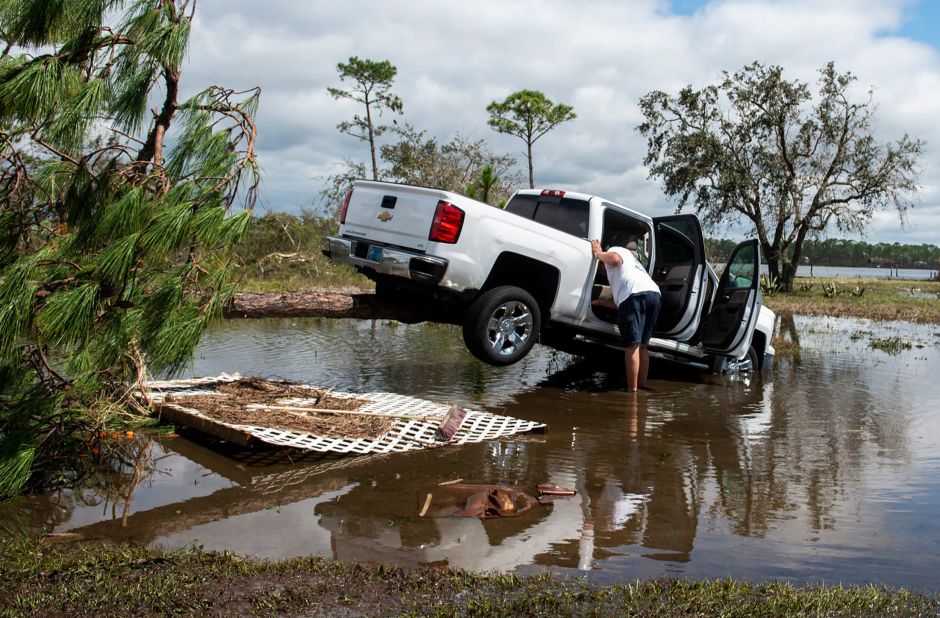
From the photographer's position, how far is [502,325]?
325 inches

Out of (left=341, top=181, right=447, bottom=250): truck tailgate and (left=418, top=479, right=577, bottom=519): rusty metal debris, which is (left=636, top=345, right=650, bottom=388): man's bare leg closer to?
(left=341, top=181, right=447, bottom=250): truck tailgate

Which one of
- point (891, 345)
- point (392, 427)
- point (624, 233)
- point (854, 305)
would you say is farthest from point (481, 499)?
point (854, 305)

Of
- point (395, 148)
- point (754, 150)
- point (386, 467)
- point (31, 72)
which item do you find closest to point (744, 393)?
point (386, 467)

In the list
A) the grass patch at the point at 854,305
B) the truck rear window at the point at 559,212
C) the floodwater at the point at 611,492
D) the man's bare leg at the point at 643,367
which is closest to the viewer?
the floodwater at the point at 611,492

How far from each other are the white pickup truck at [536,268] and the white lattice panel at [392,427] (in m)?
0.93

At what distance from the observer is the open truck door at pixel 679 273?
975cm

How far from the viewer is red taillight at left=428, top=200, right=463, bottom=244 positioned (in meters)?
7.69

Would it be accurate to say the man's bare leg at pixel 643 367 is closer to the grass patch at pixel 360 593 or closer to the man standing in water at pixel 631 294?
the man standing in water at pixel 631 294

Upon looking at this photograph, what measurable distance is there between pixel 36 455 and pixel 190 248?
1.75 m

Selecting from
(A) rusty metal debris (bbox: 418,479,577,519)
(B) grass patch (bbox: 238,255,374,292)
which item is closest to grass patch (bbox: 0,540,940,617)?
(A) rusty metal debris (bbox: 418,479,577,519)

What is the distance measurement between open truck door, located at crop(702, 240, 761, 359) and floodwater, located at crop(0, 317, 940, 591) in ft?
2.07

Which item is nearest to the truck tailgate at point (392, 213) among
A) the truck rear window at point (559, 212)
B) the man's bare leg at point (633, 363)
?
the truck rear window at point (559, 212)

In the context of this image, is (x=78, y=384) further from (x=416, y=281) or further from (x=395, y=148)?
(x=395, y=148)

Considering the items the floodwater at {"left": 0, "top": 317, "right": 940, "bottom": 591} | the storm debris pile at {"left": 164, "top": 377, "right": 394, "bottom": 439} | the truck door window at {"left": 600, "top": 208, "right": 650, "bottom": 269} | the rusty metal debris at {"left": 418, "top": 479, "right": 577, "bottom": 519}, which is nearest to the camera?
the floodwater at {"left": 0, "top": 317, "right": 940, "bottom": 591}
